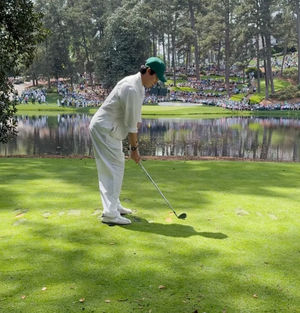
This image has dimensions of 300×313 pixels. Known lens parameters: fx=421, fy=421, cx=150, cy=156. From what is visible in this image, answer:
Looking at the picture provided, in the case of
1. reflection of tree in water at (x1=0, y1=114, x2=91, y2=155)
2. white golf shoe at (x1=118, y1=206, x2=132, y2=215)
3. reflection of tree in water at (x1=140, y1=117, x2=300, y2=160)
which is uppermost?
white golf shoe at (x1=118, y1=206, x2=132, y2=215)

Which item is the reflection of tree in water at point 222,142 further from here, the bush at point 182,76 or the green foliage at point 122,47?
the bush at point 182,76

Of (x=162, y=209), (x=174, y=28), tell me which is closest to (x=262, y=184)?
(x=162, y=209)

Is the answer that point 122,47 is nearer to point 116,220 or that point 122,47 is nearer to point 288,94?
point 288,94

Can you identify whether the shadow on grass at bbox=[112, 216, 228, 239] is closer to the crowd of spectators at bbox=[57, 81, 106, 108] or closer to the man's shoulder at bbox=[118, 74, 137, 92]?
the man's shoulder at bbox=[118, 74, 137, 92]

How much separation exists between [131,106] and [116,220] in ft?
→ 4.94

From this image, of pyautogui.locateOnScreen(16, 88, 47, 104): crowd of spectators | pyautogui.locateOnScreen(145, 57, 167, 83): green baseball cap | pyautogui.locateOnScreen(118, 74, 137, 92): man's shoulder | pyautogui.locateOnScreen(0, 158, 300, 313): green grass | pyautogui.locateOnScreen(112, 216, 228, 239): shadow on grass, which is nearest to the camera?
pyautogui.locateOnScreen(0, 158, 300, 313): green grass

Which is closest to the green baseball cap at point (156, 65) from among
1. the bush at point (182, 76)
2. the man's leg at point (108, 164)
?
the man's leg at point (108, 164)

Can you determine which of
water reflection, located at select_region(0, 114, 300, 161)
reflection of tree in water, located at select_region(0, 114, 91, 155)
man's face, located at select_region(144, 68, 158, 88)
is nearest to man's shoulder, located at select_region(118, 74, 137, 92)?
man's face, located at select_region(144, 68, 158, 88)

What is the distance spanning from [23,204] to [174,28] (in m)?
69.7

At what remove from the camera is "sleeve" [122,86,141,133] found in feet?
17.6

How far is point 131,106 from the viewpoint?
536cm

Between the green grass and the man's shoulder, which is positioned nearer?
the green grass

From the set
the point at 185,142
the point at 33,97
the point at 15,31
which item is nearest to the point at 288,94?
the point at 33,97

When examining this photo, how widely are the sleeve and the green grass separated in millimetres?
1370
